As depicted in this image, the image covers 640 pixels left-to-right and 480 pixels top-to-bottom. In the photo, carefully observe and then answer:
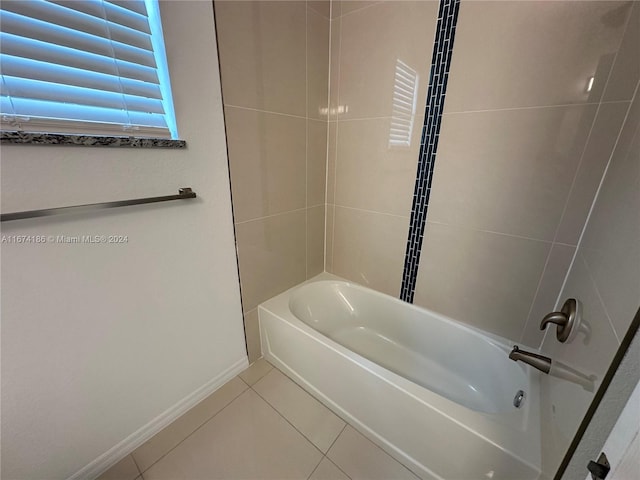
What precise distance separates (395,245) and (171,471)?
5.03 feet

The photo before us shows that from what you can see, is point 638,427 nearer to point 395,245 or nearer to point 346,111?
point 395,245

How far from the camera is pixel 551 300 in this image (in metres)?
1.10

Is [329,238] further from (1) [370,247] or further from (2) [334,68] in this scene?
(2) [334,68]

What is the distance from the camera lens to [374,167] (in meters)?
1.47

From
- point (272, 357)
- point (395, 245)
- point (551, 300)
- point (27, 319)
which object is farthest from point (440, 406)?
point (27, 319)

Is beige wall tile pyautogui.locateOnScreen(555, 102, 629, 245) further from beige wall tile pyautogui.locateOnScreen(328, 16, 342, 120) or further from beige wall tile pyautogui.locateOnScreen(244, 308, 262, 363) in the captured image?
beige wall tile pyautogui.locateOnScreen(244, 308, 262, 363)

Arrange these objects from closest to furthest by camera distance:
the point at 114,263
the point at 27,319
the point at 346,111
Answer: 1. the point at 27,319
2. the point at 114,263
3. the point at 346,111

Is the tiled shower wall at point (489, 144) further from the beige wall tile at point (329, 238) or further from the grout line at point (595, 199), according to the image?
the beige wall tile at point (329, 238)

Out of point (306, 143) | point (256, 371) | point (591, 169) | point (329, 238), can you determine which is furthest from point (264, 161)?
point (591, 169)

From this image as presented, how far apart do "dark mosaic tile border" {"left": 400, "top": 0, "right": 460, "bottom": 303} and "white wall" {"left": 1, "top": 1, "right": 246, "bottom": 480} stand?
0.98 metres

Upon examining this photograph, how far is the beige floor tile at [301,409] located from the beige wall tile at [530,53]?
5.36ft

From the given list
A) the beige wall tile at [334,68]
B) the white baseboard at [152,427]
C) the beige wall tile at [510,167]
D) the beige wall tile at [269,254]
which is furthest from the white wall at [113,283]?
the beige wall tile at [510,167]

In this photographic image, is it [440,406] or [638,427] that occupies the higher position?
[638,427]

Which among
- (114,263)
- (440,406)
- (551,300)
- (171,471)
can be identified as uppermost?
(114,263)
